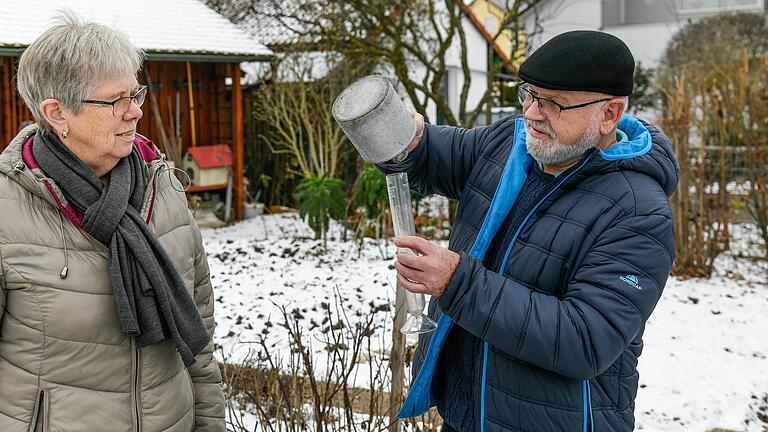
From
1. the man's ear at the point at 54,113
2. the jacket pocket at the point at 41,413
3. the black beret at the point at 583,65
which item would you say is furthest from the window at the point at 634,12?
the jacket pocket at the point at 41,413

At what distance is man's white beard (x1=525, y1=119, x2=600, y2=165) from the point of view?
6.46ft

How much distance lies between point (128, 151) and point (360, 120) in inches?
24.3

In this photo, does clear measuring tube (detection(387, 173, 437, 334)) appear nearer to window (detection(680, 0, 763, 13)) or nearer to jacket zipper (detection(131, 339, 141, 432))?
jacket zipper (detection(131, 339, 141, 432))

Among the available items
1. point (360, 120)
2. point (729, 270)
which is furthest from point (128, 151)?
point (729, 270)

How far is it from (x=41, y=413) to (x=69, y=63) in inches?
32.9

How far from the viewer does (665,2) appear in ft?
83.3

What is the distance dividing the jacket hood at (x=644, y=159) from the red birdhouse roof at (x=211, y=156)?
9.18 metres

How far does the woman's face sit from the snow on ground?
4.43 ft

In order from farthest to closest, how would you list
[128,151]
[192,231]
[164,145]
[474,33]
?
[474,33]
[164,145]
[192,231]
[128,151]

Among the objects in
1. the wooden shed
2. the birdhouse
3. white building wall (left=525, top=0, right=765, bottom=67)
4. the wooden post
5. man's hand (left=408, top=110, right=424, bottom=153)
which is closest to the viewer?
man's hand (left=408, top=110, right=424, bottom=153)

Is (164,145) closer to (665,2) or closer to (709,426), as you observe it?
(709,426)

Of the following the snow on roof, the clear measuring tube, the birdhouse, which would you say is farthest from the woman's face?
the birdhouse

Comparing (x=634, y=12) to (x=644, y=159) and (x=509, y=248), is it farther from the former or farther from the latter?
(x=509, y=248)

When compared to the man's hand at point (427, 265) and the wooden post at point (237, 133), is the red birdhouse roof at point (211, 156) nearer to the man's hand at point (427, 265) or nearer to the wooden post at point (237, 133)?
the wooden post at point (237, 133)
